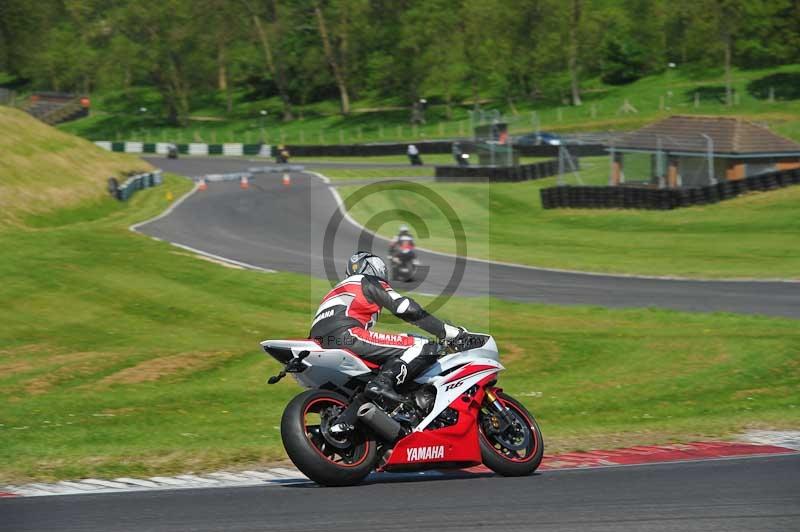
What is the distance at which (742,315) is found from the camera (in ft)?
74.3

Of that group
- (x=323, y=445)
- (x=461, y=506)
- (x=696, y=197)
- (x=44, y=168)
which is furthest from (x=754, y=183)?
(x=461, y=506)

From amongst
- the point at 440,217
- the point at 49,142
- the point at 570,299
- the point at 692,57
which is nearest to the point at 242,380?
the point at 570,299

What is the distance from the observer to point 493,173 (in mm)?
50688

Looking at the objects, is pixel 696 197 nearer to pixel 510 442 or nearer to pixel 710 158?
pixel 710 158

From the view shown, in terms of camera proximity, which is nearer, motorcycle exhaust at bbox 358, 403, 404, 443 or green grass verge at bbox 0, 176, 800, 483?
motorcycle exhaust at bbox 358, 403, 404, 443

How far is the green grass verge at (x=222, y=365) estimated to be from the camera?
11.2m

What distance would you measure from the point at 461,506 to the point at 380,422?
1.35 metres

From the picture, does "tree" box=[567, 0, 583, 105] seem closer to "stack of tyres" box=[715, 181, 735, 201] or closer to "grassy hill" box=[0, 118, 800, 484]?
"stack of tyres" box=[715, 181, 735, 201]

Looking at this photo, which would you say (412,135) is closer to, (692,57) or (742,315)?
(692,57)

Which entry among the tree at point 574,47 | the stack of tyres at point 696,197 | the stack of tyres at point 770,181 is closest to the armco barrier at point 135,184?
the stack of tyres at point 696,197

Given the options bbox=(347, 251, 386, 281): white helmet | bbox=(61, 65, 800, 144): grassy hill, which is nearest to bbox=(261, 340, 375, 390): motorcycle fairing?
bbox=(347, 251, 386, 281): white helmet

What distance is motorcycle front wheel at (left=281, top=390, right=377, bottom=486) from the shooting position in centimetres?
827

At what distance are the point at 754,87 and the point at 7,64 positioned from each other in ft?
282

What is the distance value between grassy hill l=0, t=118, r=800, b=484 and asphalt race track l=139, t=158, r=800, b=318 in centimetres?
212
